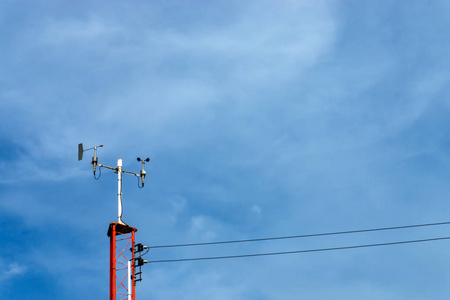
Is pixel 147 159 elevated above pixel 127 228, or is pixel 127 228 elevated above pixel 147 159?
pixel 147 159

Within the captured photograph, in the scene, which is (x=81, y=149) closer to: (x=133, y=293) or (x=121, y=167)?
(x=121, y=167)

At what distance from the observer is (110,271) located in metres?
50.9

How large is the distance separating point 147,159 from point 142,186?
2065 mm

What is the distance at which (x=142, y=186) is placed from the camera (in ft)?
182

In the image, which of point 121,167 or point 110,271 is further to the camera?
point 121,167

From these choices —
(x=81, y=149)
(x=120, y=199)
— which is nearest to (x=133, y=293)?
(x=120, y=199)

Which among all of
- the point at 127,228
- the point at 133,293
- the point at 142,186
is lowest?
the point at 133,293

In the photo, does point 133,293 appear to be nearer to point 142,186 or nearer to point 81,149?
point 142,186

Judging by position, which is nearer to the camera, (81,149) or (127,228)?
(127,228)

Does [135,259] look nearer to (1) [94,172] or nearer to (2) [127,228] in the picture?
(2) [127,228]

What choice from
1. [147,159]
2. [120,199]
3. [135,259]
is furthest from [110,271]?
[147,159]

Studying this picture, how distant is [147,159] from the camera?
56.0m

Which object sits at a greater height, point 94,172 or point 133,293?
point 94,172

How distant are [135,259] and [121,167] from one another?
7.15 meters
